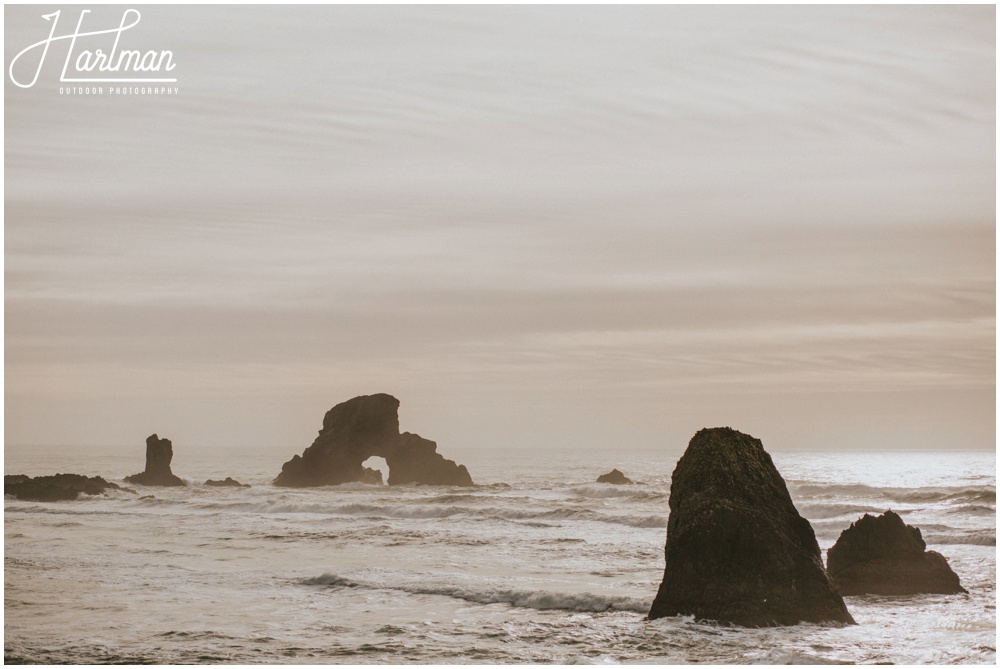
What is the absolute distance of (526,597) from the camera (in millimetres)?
18672

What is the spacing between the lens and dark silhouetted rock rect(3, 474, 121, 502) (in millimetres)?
51531

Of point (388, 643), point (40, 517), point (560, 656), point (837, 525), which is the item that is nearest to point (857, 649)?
point (560, 656)

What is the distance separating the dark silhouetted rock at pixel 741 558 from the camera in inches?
593

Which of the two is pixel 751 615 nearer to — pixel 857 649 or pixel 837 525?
pixel 857 649

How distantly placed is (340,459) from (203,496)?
11323 mm

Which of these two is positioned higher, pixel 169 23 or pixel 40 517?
pixel 169 23

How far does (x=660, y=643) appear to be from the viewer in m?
14.4

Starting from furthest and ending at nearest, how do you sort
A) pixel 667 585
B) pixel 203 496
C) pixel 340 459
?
pixel 340 459
pixel 203 496
pixel 667 585

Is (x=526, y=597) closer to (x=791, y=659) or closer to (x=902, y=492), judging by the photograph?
(x=791, y=659)

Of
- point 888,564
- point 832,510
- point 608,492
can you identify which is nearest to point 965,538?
point 888,564

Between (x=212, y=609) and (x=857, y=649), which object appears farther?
(x=212, y=609)

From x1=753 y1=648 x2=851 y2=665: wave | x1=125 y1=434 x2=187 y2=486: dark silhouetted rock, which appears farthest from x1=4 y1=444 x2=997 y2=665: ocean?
x1=125 y1=434 x2=187 y2=486: dark silhouetted rock

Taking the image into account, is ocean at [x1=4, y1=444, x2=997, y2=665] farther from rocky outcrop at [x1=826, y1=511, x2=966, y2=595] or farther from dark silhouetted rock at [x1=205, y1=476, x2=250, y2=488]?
dark silhouetted rock at [x1=205, y1=476, x2=250, y2=488]

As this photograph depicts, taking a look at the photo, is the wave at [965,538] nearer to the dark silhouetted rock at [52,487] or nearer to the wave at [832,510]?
the wave at [832,510]
